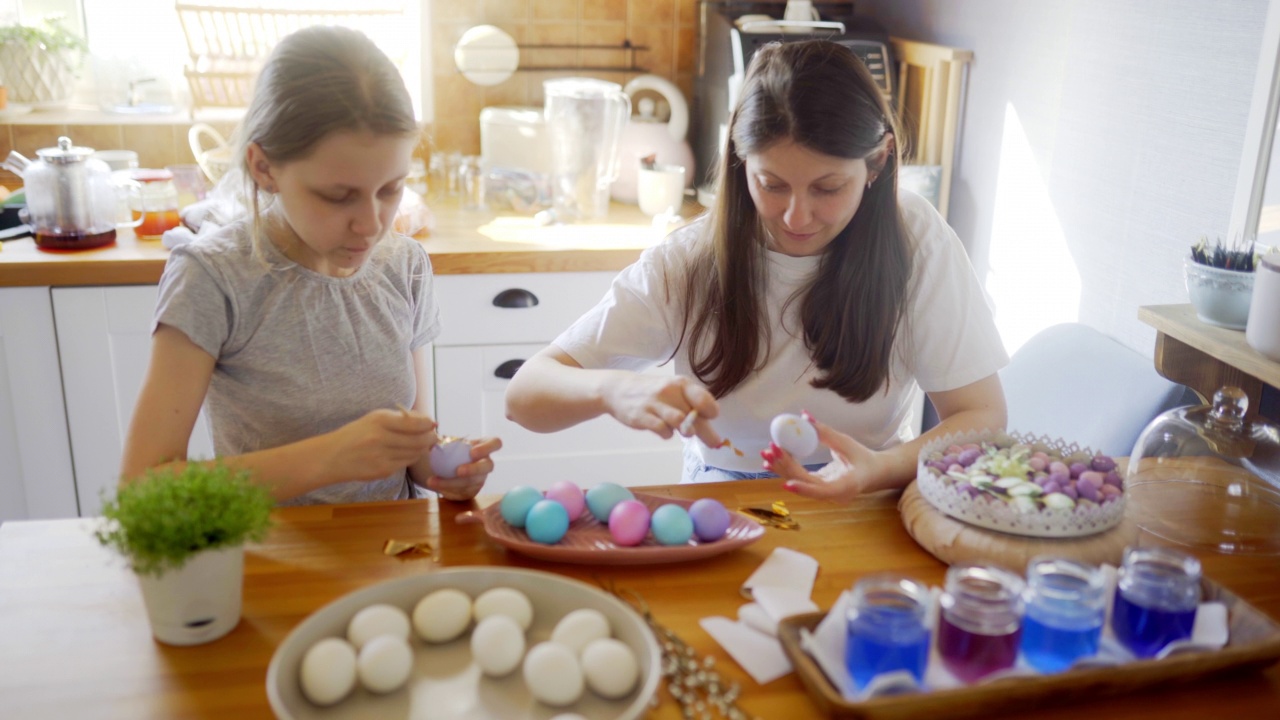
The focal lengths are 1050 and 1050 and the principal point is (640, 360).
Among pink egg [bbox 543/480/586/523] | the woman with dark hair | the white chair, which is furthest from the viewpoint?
the white chair

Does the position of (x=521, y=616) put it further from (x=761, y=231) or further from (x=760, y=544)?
(x=761, y=231)

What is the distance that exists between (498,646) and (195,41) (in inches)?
99.9

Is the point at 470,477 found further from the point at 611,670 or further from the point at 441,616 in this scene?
the point at 611,670

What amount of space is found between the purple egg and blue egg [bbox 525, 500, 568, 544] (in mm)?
144

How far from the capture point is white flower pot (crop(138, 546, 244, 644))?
0.94 meters

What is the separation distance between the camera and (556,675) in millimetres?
868

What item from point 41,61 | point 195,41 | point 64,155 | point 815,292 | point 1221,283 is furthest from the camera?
point 195,41

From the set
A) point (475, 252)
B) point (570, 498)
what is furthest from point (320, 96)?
point (475, 252)

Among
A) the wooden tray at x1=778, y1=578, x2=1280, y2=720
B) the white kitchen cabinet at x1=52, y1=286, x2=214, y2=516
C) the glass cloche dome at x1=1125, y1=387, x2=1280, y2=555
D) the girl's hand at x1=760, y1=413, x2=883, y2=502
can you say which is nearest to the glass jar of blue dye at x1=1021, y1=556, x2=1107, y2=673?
the wooden tray at x1=778, y1=578, x2=1280, y2=720

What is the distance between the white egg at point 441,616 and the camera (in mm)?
943

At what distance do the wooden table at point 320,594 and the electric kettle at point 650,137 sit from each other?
5.33 feet

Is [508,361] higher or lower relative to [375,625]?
lower

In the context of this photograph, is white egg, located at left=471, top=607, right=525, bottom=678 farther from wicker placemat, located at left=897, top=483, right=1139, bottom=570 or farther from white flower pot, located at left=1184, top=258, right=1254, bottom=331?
white flower pot, located at left=1184, top=258, right=1254, bottom=331

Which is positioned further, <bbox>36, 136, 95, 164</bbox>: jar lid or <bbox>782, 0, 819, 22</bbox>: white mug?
<bbox>782, 0, 819, 22</bbox>: white mug
